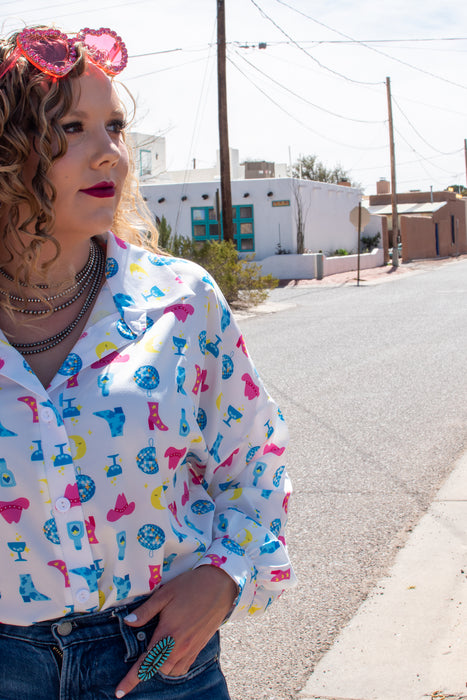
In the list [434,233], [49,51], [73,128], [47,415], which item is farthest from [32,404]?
[434,233]

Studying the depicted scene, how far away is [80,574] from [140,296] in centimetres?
51

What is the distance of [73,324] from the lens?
1452 mm

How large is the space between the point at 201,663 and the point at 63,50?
1.09 metres

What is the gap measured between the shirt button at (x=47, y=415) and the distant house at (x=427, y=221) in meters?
42.5

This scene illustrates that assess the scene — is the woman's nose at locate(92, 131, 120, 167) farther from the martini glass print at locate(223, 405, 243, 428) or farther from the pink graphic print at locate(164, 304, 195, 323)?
the martini glass print at locate(223, 405, 243, 428)

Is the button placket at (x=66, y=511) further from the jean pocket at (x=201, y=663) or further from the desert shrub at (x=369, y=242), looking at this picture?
the desert shrub at (x=369, y=242)

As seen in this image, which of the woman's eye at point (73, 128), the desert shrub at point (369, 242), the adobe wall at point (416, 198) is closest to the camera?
the woman's eye at point (73, 128)

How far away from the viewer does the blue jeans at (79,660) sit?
129 cm

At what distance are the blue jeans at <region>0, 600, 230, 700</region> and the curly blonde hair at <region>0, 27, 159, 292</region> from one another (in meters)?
0.61

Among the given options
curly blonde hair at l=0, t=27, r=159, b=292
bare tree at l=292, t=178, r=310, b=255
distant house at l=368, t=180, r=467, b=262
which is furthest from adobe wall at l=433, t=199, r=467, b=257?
curly blonde hair at l=0, t=27, r=159, b=292

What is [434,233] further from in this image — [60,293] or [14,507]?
[14,507]

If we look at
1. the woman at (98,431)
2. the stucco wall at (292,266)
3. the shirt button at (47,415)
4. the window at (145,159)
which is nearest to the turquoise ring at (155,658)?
the woman at (98,431)

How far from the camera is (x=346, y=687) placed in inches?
108

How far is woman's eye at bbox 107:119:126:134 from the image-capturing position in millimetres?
1486
